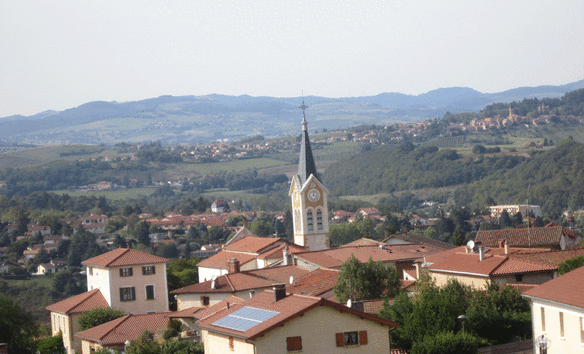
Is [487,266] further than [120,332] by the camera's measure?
No

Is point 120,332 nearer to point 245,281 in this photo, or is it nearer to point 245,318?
point 245,281

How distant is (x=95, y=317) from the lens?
44.9m

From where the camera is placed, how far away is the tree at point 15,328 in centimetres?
4075

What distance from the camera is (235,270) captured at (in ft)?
172

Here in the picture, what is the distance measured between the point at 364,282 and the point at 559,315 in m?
16.7

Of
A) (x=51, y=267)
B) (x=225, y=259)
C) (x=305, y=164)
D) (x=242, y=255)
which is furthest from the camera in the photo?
(x=51, y=267)

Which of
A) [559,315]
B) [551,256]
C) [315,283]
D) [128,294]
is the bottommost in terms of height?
[128,294]

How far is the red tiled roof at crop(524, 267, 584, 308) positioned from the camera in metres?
23.8

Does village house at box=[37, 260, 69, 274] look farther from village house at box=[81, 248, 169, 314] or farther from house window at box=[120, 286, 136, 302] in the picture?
house window at box=[120, 286, 136, 302]

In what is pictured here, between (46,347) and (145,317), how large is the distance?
7.13m

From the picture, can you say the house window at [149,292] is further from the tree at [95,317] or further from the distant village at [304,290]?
the tree at [95,317]

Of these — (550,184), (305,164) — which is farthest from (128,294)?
(550,184)

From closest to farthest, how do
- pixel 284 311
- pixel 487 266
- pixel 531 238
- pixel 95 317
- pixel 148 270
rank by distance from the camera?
pixel 284 311 → pixel 487 266 → pixel 95 317 → pixel 148 270 → pixel 531 238

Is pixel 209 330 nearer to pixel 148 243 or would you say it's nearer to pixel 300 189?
pixel 300 189
